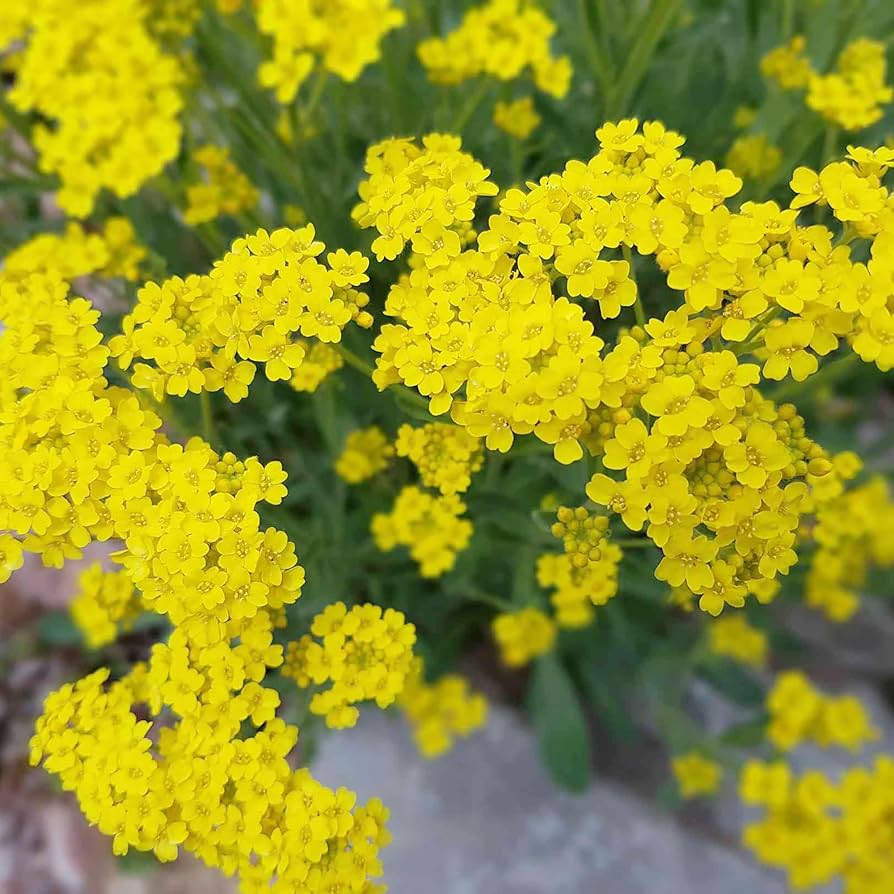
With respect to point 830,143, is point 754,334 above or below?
above

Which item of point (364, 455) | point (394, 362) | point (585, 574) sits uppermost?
point (394, 362)

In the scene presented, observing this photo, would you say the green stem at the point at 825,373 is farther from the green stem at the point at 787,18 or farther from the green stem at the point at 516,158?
the green stem at the point at 787,18

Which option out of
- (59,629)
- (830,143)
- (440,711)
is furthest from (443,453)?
(59,629)

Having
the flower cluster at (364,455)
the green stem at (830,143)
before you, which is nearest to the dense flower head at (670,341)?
the flower cluster at (364,455)

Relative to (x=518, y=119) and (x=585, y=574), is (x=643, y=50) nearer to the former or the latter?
(x=518, y=119)

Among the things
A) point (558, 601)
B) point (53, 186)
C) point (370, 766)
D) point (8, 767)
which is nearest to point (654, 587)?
point (558, 601)

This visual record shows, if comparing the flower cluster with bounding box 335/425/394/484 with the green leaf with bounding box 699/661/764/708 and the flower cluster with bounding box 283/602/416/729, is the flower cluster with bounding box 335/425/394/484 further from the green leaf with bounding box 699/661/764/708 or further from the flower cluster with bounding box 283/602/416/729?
the green leaf with bounding box 699/661/764/708

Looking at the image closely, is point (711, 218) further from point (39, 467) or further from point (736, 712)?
point (736, 712)

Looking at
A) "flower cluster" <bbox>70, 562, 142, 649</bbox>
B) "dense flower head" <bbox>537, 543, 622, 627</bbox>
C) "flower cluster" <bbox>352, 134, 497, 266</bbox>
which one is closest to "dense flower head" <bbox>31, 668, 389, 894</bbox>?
"flower cluster" <bbox>70, 562, 142, 649</bbox>
